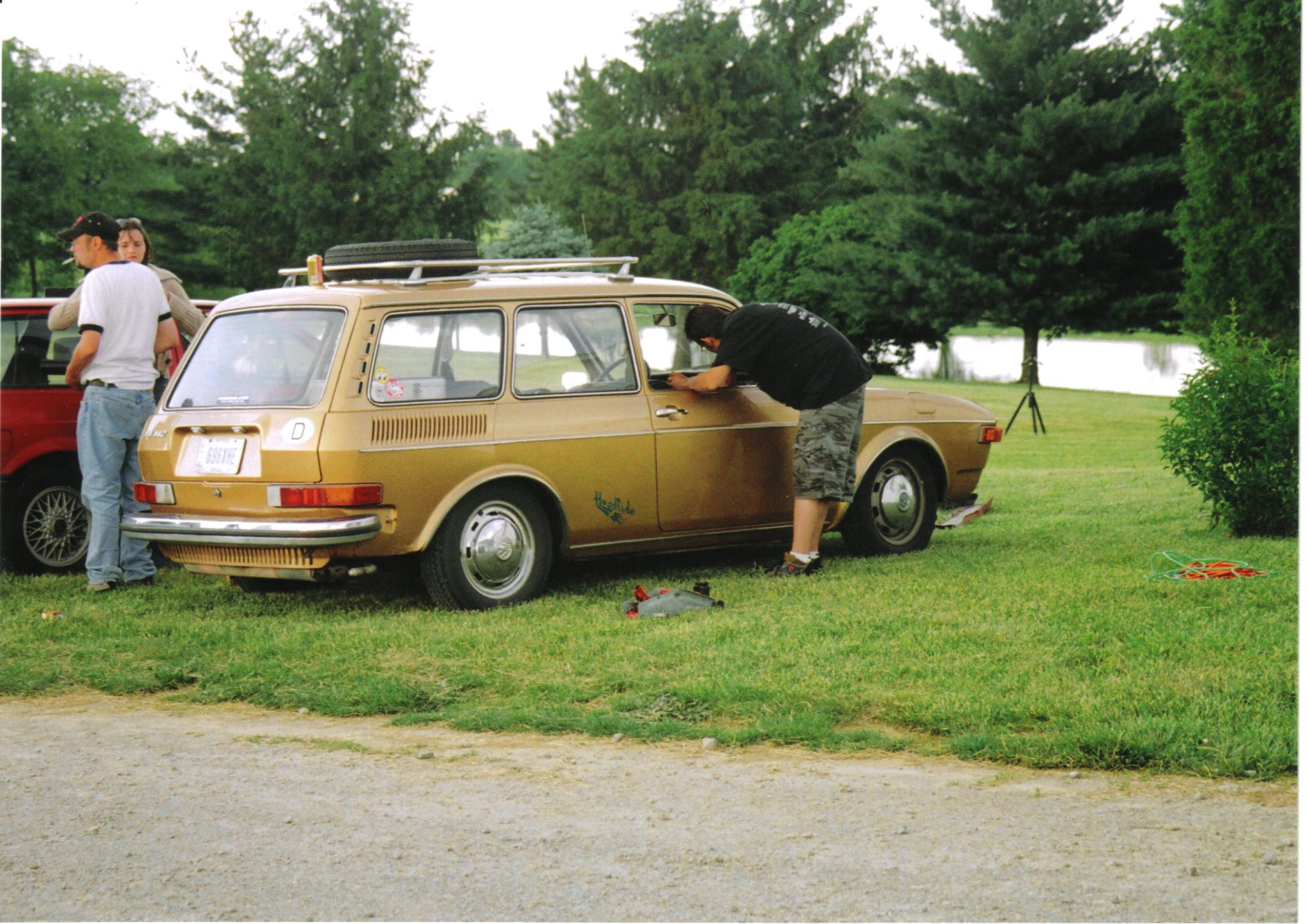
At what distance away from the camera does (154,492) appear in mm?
8031

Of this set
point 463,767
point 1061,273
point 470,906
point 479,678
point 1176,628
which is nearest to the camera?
point 470,906

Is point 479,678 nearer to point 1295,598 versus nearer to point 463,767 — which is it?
point 463,767

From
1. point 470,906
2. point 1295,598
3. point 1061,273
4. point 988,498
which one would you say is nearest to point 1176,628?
point 1295,598

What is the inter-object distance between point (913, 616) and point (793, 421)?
6.84 feet

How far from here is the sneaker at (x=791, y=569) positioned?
8.71 m

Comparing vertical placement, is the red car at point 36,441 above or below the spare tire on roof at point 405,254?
below

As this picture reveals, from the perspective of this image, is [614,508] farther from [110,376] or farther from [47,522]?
[47,522]

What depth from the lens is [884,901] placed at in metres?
3.75

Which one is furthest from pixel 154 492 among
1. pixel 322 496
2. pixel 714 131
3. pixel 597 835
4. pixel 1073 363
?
pixel 714 131

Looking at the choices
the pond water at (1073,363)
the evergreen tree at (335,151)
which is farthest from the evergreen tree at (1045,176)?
the evergreen tree at (335,151)

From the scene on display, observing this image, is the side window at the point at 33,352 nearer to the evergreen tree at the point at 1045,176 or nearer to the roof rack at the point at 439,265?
the roof rack at the point at 439,265

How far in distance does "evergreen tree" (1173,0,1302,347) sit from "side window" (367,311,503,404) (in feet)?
73.7

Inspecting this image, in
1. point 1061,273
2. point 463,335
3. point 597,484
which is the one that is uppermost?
point 1061,273

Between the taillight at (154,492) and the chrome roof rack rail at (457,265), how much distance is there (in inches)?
49.3
